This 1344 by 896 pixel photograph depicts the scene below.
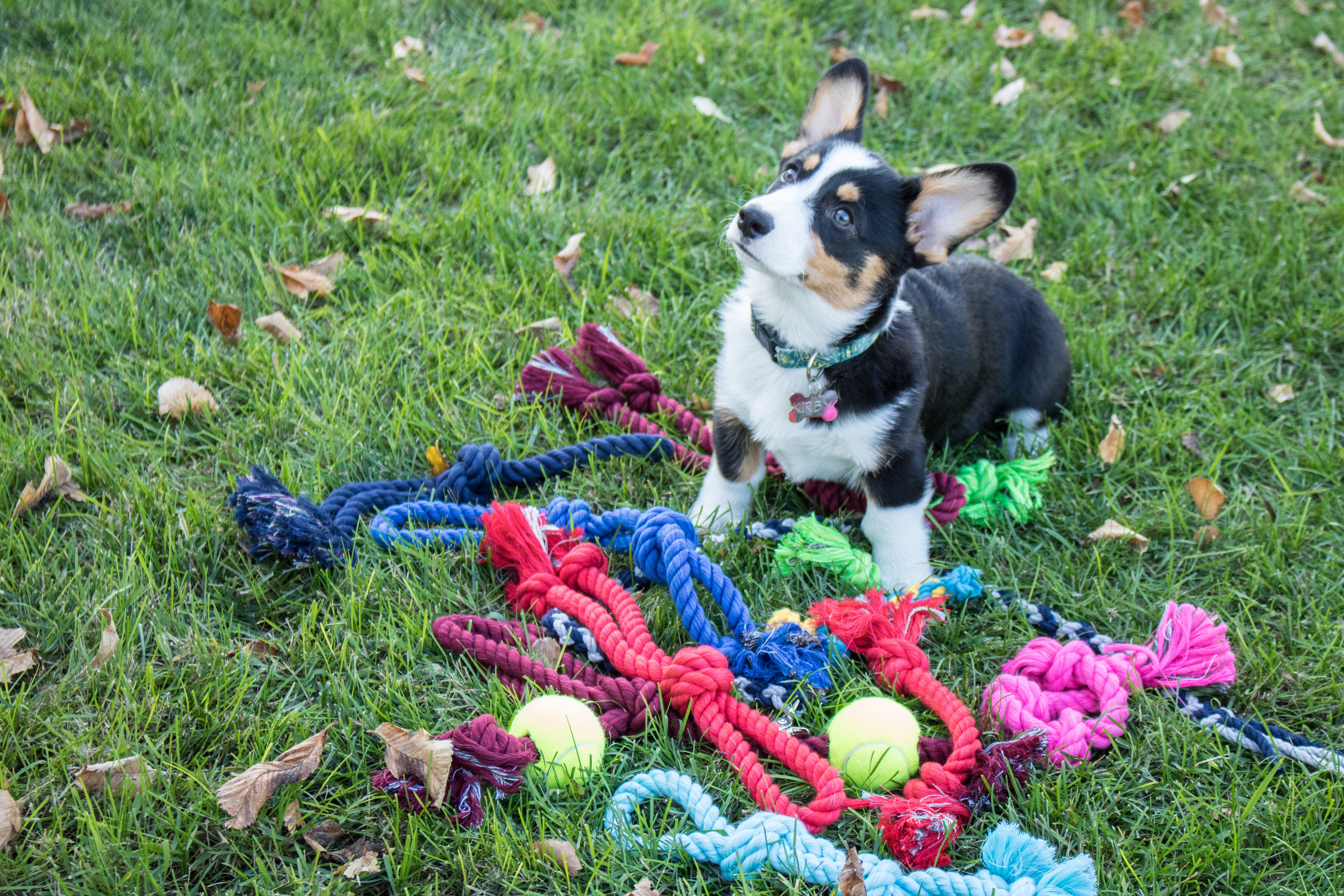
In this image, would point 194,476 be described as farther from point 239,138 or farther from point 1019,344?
point 1019,344

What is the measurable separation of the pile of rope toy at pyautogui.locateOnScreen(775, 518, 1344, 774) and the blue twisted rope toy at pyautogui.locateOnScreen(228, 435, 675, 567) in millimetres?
587

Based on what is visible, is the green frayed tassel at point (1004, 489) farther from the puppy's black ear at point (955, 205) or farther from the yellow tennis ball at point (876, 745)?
the yellow tennis ball at point (876, 745)

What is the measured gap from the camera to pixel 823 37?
4.36 meters

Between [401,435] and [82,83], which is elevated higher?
[82,83]

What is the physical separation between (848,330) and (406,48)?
2.73 metres

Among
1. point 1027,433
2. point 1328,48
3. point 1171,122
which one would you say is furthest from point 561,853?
point 1328,48

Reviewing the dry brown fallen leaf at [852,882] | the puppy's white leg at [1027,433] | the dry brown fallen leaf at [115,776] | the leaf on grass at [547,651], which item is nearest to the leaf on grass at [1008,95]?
the puppy's white leg at [1027,433]

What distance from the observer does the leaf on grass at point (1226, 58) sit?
432cm

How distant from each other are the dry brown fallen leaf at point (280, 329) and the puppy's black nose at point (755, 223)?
57.5 inches

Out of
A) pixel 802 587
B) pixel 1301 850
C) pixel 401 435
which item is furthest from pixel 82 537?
pixel 1301 850

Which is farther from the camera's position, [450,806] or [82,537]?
[82,537]

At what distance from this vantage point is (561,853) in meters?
1.62

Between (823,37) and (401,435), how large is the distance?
293 centimetres

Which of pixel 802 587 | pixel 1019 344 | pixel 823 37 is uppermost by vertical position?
pixel 823 37
